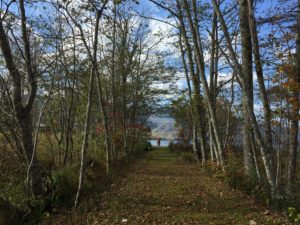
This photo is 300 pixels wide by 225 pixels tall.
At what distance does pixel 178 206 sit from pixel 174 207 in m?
0.13

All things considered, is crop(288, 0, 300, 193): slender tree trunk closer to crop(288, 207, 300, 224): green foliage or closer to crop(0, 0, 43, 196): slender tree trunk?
crop(288, 207, 300, 224): green foliage

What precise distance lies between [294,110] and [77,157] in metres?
9.56

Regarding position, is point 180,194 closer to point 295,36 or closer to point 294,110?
point 294,110

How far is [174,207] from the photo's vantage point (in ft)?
20.0

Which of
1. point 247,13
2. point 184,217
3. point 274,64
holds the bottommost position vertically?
point 184,217

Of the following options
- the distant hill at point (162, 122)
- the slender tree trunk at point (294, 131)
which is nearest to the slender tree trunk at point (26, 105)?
the slender tree trunk at point (294, 131)

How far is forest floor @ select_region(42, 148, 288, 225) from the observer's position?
17.1ft

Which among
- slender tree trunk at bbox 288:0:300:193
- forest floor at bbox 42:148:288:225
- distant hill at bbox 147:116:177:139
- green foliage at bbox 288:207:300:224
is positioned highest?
distant hill at bbox 147:116:177:139

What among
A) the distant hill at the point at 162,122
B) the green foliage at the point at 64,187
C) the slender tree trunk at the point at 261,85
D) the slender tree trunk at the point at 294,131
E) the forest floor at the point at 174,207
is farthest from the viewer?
the distant hill at the point at 162,122

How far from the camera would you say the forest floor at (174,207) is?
17.1 ft

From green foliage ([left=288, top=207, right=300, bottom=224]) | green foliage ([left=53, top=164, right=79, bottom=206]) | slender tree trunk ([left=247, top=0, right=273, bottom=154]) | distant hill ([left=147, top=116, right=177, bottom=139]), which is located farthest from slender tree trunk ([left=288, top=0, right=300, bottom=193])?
distant hill ([left=147, top=116, right=177, bottom=139])

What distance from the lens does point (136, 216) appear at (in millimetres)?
5520

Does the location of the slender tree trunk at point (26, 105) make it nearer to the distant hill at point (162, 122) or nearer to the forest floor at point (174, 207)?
the forest floor at point (174, 207)

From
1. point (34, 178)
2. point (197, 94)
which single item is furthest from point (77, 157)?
point (34, 178)
